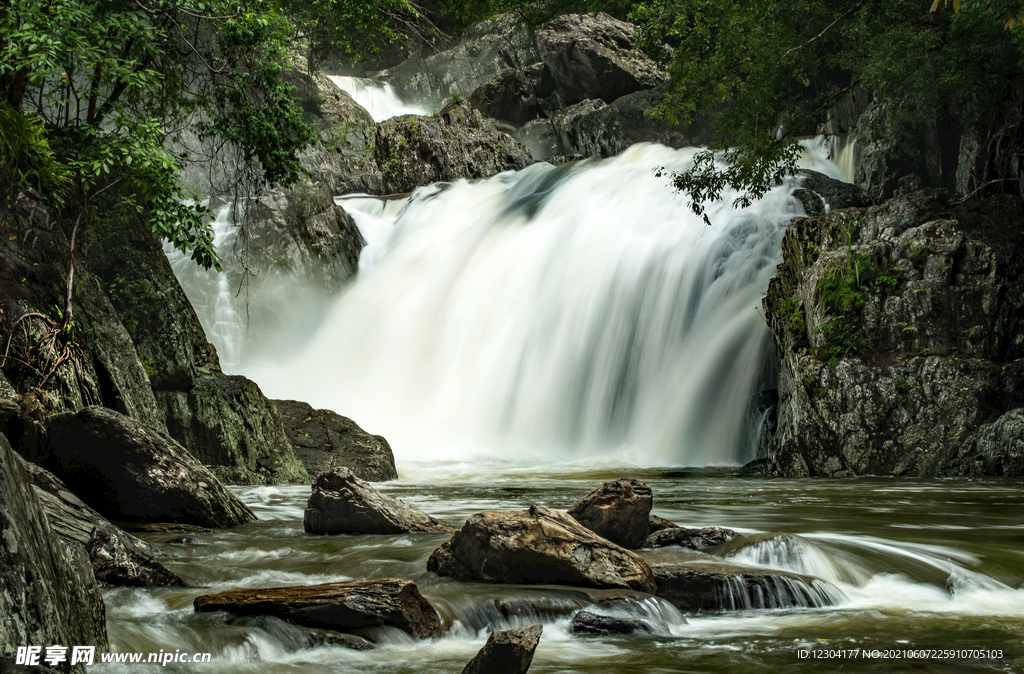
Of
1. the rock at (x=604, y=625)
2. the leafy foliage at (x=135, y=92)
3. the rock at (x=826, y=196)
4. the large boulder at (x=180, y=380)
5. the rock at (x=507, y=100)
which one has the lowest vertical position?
the rock at (x=604, y=625)

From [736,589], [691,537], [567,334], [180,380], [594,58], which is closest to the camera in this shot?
[736,589]

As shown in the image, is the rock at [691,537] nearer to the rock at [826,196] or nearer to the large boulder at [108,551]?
the large boulder at [108,551]

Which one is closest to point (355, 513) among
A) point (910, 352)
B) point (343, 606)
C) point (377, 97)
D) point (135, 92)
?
point (343, 606)

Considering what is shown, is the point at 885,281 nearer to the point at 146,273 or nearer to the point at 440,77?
the point at 146,273

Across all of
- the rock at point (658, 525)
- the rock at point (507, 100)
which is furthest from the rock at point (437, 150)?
the rock at point (658, 525)

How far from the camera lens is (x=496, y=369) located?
641 inches

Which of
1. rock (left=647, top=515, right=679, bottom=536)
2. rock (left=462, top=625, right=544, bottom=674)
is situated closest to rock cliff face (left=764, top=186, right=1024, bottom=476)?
rock (left=647, top=515, right=679, bottom=536)

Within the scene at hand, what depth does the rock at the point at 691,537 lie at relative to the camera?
588cm

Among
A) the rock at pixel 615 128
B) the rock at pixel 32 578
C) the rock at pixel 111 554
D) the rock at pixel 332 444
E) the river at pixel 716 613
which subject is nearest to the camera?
the rock at pixel 32 578

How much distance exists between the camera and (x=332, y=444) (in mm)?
11930

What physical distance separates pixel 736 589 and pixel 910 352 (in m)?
7.76

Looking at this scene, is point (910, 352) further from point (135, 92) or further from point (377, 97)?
point (377, 97)

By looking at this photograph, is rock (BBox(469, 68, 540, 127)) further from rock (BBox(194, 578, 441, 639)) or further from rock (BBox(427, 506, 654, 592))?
rock (BBox(194, 578, 441, 639))

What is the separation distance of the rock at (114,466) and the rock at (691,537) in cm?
386
